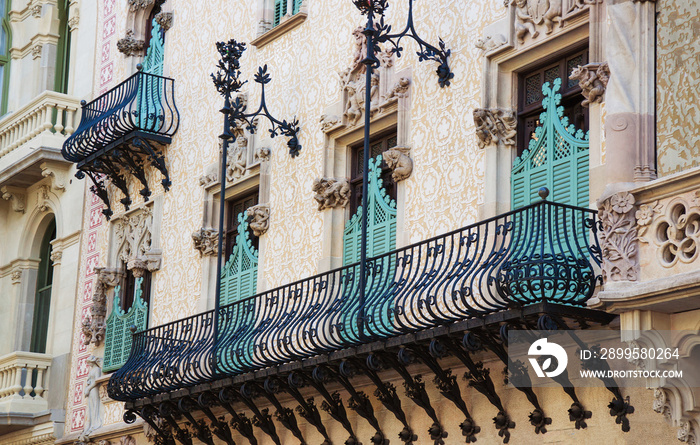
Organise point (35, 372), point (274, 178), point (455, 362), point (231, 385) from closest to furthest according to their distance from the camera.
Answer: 1. point (455, 362)
2. point (231, 385)
3. point (274, 178)
4. point (35, 372)

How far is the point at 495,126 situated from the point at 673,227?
4.00m

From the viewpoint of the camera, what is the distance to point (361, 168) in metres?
16.4

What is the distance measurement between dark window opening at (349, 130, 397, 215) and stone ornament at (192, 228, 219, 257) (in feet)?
9.87

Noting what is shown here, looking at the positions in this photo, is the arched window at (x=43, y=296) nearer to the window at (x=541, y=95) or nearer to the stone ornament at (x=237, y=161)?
the stone ornament at (x=237, y=161)

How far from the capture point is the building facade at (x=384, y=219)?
36.3ft

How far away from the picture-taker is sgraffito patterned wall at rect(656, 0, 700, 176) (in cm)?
1075

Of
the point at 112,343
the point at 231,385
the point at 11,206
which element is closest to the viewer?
the point at 231,385

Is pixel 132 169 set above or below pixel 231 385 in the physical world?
above

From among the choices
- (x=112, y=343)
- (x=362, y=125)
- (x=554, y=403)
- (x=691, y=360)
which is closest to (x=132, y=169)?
(x=112, y=343)

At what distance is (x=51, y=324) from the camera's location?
2272cm

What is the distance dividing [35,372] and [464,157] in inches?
435

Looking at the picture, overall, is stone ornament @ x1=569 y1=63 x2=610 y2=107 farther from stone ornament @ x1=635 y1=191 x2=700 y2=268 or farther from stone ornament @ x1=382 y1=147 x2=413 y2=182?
stone ornament @ x1=382 y1=147 x2=413 y2=182

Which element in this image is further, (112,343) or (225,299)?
(112,343)

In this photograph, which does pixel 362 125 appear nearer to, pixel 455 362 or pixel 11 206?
pixel 455 362
